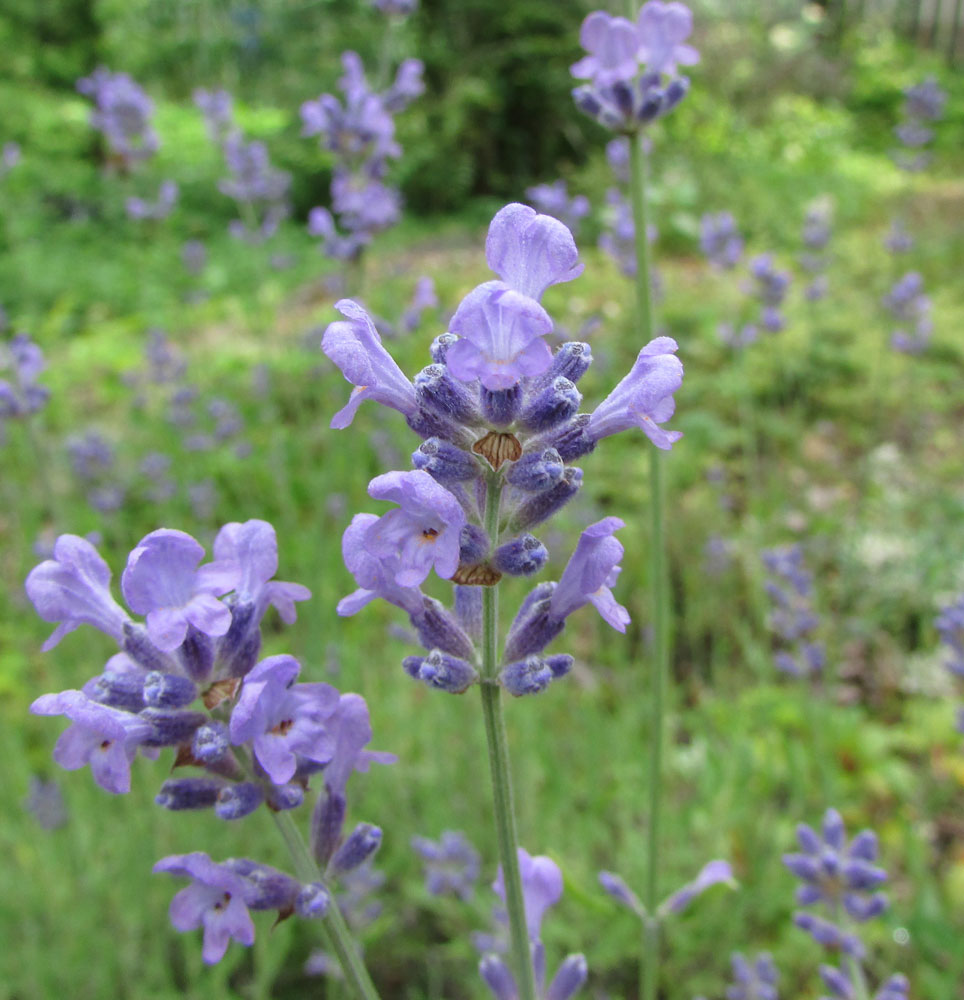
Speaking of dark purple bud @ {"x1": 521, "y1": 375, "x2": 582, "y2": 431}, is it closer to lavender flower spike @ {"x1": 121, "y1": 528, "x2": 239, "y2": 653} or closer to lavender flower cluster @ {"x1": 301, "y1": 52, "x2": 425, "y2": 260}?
lavender flower spike @ {"x1": 121, "y1": 528, "x2": 239, "y2": 653}

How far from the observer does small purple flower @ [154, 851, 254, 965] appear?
2.66ft

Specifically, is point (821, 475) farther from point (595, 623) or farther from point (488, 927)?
point (488, 927)

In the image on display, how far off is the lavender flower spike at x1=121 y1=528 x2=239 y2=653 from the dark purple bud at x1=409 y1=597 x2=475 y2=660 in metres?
0.18

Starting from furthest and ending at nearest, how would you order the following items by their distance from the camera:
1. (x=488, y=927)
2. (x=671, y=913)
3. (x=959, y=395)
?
(x=959, y=395)
(x=488, y=927)
(x=671, y=913)

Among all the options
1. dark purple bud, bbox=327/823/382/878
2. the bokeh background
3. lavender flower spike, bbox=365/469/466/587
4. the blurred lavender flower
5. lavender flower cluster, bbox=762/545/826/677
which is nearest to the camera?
lavender flower spike, bbox=365/469/466/587

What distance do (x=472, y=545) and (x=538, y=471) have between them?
9cm

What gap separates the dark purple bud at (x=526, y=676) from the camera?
2.55 ft

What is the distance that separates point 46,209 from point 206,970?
39.3 feet

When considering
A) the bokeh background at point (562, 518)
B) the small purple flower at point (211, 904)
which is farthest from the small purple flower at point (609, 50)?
the small purple flower at point (211, 904)

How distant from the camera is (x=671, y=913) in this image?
1550 mm

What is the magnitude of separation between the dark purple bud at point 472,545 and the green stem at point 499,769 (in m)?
0.02

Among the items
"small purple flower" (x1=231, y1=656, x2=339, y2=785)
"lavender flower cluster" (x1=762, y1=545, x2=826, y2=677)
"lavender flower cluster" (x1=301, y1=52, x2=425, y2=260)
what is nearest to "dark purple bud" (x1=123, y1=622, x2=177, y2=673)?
"small purple flower" (x1=231, y1=656, x2=339, y2=785)

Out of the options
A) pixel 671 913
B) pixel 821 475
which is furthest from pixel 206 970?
pixel 821 475

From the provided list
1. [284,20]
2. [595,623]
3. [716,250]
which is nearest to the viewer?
[716,250]
